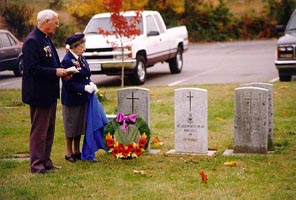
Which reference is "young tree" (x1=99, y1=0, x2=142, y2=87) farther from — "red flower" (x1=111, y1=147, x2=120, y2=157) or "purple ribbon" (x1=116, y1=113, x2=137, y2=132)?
"red flower" (x1=111, y1=147, x2=120, y2=157)

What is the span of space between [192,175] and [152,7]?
29.0m

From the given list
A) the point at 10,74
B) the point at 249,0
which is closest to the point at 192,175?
the point at 10,74

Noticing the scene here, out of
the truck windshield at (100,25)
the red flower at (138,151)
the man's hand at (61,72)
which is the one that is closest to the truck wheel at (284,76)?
the truck windshield at (100,25)

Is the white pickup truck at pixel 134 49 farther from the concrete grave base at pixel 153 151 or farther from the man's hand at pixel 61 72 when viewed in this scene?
the man's hand at pixel 61 72

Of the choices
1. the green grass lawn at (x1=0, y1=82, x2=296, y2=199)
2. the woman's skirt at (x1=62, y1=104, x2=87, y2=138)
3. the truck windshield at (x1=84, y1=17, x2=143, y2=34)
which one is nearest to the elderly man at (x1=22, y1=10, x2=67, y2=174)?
the green grass lawn at (x1=0, y1=82, x2=296, y2=199)

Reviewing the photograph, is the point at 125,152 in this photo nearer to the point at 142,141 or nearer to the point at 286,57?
the point at 142,141

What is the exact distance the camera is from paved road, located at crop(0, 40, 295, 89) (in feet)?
60.6

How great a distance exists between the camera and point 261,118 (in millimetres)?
8953

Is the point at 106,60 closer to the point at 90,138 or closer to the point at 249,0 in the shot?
the point at 90,138

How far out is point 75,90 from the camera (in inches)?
344

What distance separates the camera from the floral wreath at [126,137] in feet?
28.8

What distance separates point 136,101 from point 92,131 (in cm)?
89

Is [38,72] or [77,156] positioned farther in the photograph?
[77,156]

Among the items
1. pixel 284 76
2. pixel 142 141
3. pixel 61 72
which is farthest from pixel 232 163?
pixel 284 76
